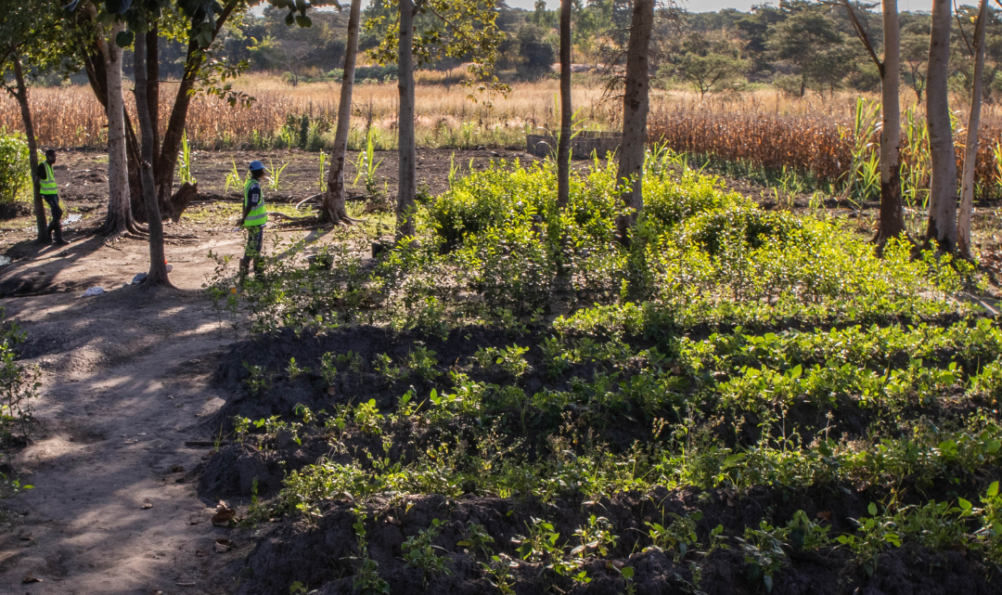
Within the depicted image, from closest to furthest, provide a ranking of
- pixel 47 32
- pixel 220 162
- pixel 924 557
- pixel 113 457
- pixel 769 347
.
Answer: pixel 924 557
pixel 113 457
pixel 769 347
pixel 47 32
pixel 220 162

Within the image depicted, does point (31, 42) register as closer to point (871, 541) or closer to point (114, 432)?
point (114, 432)

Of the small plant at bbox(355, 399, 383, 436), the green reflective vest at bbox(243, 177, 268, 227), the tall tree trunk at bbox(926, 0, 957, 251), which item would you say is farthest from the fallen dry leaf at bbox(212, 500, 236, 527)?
the tall tree trunk at bbox(926, 0, 957, 251)

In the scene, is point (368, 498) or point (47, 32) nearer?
point (368, 498)

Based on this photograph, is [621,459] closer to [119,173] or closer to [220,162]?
[119,173]

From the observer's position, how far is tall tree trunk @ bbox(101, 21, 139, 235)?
423 inches

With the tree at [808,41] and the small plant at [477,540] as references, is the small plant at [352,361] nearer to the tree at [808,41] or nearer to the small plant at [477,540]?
the small plant at [477,540]

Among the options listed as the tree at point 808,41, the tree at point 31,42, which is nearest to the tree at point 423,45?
the tree at point 31,42

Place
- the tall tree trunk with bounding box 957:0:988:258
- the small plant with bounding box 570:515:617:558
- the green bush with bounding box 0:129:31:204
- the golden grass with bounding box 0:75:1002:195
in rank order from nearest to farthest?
the small plant with bounding box 570:515:617:558 < the tall tree trunk with bounding box 957:0:988:258 < the green bush with bounding box 0:129:31:204 < the golden grass with bounding box 0:75:1002:195

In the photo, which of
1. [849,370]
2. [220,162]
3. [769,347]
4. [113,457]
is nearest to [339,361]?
[113,457]

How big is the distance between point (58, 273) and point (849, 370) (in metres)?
9.35

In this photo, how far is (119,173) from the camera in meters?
11.5

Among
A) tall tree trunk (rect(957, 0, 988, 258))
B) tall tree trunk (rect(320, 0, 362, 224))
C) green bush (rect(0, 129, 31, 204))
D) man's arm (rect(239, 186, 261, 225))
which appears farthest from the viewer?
green bush (rect(0, 129, 31, 204))

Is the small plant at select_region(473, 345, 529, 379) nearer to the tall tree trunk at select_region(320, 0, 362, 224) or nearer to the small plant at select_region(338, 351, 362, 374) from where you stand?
the small plant at select_region(338, 351, 362, 374)

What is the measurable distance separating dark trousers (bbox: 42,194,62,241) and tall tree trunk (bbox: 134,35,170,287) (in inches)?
143
